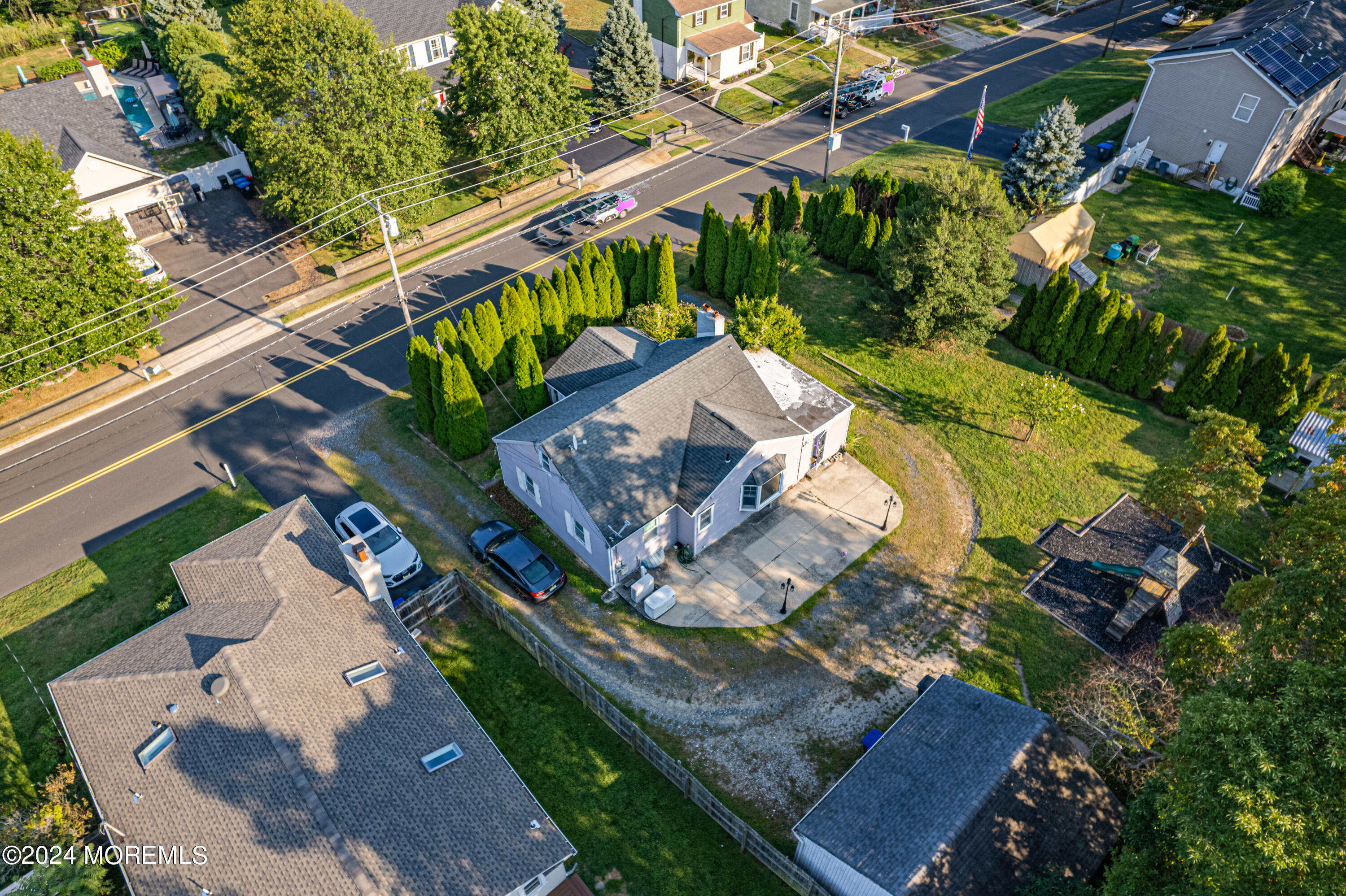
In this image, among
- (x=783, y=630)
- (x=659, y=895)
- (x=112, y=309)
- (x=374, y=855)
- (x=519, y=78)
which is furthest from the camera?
(x=519, y=78)

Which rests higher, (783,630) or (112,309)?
(112,309)

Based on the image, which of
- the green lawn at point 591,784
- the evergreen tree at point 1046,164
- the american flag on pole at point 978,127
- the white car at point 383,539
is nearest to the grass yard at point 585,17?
the american flag on pole at point 978,127

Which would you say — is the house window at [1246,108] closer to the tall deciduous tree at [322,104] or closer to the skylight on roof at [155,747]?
the tall deciduous tree at [322,104]

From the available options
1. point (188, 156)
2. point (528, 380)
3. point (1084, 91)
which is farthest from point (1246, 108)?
point (188, 156)

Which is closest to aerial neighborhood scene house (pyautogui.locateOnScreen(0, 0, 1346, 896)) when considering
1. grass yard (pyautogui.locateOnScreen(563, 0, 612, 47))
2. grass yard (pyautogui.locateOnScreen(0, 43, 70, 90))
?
grass yard (pyautogui.locateOnScreen(563, 0, 612, 47))

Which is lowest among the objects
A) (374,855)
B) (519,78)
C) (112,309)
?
(374,855)

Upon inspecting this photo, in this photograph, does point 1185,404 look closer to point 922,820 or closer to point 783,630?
point 783,630

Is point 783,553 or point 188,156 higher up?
point 188,156

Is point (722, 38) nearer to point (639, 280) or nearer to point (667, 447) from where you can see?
point (639, 280)

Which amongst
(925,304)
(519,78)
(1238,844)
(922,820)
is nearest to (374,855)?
(922,820)
